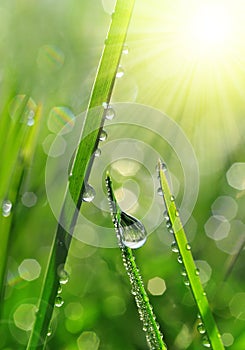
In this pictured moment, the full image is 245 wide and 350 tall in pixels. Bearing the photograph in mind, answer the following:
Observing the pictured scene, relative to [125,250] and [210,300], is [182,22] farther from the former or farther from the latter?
[125,250]

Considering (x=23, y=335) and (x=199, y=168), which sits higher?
(x=199, y=168)

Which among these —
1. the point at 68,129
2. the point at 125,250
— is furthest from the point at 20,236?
the point at 125,250

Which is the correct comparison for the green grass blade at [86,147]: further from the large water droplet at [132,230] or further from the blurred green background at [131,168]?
A: the blurred green background at [131,168]

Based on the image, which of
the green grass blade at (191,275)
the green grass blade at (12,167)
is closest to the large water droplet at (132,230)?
the green grass blade at (191,275)

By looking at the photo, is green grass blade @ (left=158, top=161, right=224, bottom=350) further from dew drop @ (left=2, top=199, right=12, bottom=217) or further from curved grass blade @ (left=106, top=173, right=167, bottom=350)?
dew drop @ (left=2, top=199, right=12, bottom=217)

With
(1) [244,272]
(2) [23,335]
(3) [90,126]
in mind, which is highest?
(3) [90,126]
